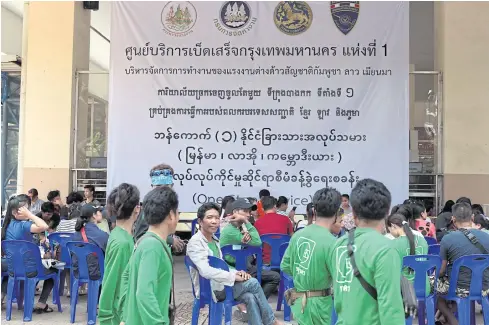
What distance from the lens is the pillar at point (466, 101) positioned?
26.8ft

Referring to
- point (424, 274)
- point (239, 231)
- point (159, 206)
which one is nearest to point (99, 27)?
point (239, 231)

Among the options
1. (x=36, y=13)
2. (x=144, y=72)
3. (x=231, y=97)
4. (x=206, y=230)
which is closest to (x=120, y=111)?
(x=144, y=72)

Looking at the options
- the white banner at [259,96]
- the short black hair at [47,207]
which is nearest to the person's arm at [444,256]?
the white banner at [259,96]

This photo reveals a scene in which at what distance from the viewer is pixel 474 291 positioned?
4.39m

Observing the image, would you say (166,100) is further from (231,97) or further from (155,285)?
(155,285)

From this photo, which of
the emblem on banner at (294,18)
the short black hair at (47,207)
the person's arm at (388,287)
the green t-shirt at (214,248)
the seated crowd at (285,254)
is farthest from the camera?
the emblem on banner at (294,18)

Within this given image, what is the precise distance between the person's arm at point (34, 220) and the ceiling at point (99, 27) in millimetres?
6405

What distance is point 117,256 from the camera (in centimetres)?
271

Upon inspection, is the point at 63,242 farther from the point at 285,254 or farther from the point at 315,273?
the point at 315,273

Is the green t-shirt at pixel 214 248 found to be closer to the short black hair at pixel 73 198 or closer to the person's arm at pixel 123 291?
the person's arm at pixel 123 291

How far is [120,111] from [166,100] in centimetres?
73

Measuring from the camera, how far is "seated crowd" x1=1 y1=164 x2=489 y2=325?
208 centimetres

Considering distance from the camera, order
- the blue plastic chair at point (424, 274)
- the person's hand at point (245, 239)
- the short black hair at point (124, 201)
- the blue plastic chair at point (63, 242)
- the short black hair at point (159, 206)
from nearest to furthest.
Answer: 1. the short black hair at point (159, 206)
2. the short black hair at point (124, 201)
3. the blue plastic chair at point (424, 274)
4. the person's hand at point (245, 239)
5. the blue plastic chair at point (63, 242)

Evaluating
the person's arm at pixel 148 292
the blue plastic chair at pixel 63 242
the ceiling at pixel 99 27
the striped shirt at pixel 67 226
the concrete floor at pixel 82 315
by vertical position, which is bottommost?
the concrete floor at pixel 82 315
